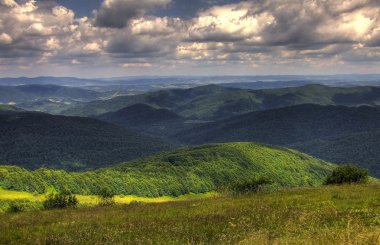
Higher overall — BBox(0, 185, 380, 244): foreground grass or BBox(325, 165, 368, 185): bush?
BBox(0, 185, 380, 244): foreground grass

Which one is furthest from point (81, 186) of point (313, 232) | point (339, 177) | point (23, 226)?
point (313, 232)

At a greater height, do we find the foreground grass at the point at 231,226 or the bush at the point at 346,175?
the foreground grass at the point at 231,226

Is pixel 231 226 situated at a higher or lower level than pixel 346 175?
higher

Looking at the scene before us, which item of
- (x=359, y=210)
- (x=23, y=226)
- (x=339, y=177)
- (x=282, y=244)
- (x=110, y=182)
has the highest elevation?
(x=282, y=244)

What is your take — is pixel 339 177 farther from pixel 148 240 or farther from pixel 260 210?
pixel 148 240

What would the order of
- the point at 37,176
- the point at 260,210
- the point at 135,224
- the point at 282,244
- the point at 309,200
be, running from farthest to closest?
the point at 37,176 → the point at 309,200 → the point at 260,210 → the point at 135,224 → the point at 282,244

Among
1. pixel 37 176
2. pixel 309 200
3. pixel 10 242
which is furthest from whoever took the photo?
pixel 37 176

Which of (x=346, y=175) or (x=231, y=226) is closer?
(x=231, y=226)

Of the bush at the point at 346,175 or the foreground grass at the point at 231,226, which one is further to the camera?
the bush at the point at 346,175
